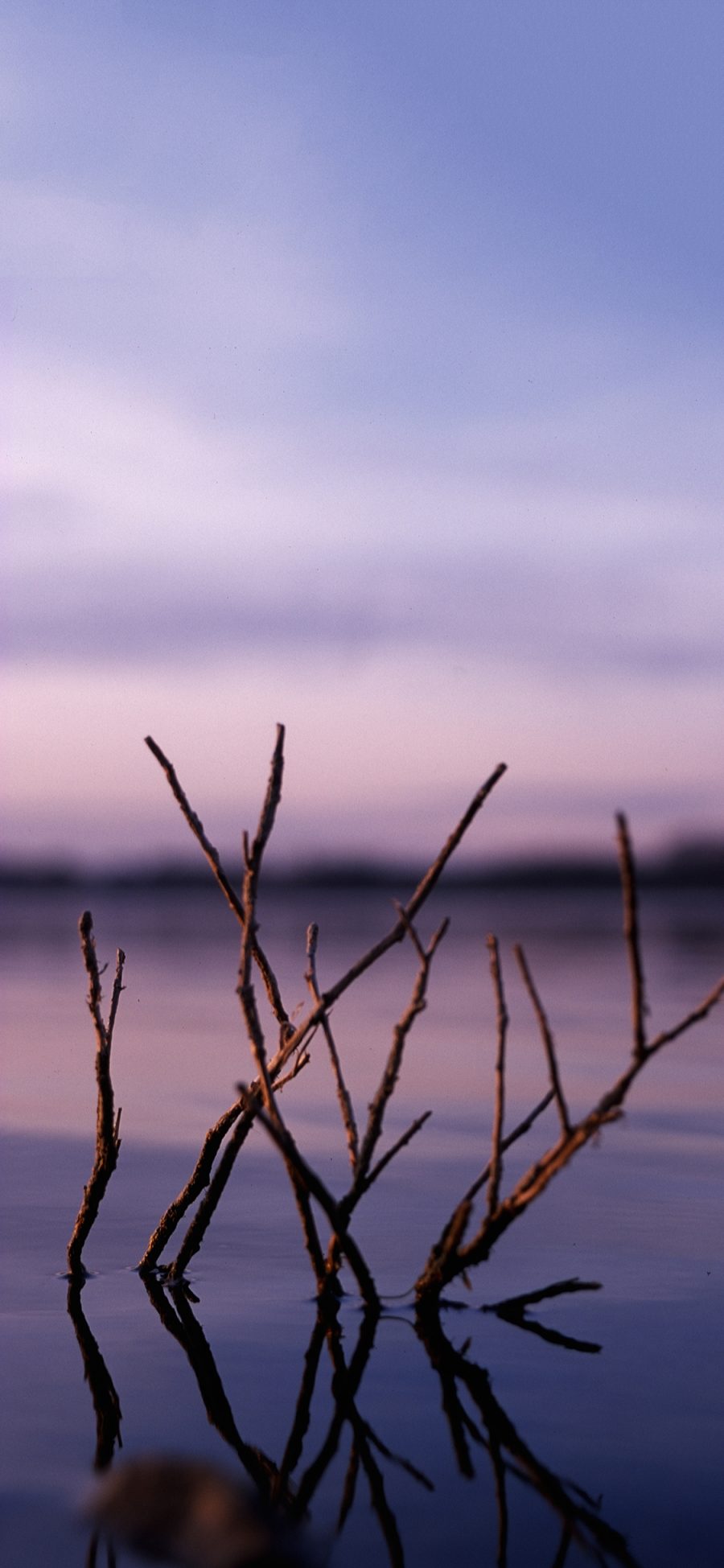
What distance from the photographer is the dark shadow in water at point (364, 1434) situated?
382 cm

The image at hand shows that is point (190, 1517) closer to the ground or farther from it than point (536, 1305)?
closer to the ground

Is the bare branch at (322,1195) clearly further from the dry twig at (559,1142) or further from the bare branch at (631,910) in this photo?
the bare branch at (631,910)

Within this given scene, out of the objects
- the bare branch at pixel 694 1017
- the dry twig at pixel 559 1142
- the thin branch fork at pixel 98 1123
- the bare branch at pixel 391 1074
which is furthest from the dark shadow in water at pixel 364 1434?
the bare branch at pixel 694 1017

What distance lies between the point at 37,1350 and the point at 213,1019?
10675 mm

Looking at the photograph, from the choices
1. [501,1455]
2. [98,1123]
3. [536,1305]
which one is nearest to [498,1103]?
[501,1455]

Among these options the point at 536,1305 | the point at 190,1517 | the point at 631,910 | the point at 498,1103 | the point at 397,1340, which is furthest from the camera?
the point at 536,1305

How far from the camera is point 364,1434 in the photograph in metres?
4.38

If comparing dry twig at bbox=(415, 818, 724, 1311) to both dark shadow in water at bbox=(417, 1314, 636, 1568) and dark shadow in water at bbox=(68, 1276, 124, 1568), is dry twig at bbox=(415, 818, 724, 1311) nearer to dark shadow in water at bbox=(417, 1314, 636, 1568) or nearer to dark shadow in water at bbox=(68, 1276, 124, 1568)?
dark shadow in water at bbox=(417, 1314, 636, 1568)

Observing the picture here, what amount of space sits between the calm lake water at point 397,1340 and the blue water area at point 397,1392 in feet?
0.03

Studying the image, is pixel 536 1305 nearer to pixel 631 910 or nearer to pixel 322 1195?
pixel 322 1195

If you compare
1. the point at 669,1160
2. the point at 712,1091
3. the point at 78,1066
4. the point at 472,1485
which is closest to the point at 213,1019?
the point at 78,1066

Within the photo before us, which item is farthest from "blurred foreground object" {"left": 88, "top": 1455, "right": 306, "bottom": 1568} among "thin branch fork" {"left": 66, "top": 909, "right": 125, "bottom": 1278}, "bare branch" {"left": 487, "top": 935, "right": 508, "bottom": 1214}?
"thin branch fork" {"left": 66, "top": 909, "right": 125, "bottom": 1278}

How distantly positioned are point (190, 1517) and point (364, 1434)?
983 mm

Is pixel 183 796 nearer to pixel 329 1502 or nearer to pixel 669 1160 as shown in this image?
pixel 329 1502
